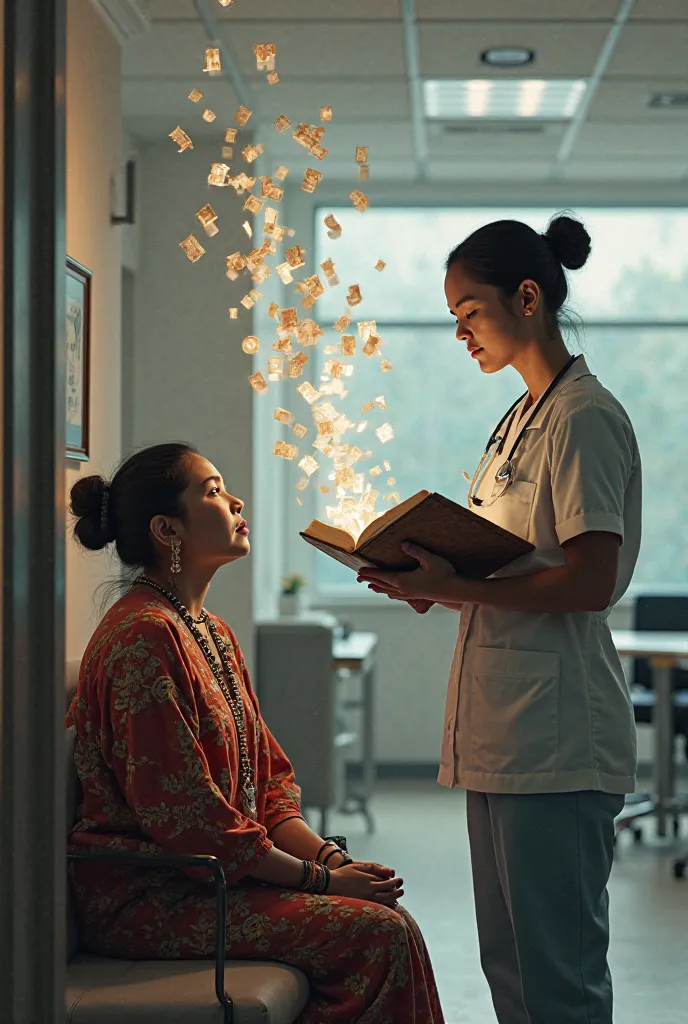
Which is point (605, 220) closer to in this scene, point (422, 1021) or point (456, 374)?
point (456, 374)

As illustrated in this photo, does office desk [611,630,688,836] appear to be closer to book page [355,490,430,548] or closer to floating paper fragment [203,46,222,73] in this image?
book page [355,490,430,548]


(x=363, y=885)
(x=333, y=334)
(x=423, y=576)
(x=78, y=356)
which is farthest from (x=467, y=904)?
(x=333, y=334)

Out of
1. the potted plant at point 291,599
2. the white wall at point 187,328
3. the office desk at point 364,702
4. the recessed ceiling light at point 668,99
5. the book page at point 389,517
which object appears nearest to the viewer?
the book page at point 389,517

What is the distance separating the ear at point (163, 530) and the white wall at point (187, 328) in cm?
287

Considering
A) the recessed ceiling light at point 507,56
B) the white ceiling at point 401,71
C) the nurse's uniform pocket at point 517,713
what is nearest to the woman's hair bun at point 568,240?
the nurse's uniform pocket at point 517,713

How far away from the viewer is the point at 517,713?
1.84 meters

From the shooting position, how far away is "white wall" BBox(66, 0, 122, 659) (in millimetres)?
3047

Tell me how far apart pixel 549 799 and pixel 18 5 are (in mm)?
1316

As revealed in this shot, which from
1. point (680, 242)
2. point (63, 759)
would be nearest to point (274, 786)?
point (63, 759)

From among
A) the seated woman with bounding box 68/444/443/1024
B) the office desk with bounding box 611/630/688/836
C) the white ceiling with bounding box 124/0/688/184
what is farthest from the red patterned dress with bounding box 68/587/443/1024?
the office desk with bounding box 611/630/688/836

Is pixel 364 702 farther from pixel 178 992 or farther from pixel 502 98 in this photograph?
pixel 178 992

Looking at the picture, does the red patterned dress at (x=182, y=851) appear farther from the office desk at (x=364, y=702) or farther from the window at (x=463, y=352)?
the window at (x=463, y=352)

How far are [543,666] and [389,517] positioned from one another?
350 mm

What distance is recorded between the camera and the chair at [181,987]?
176cm
